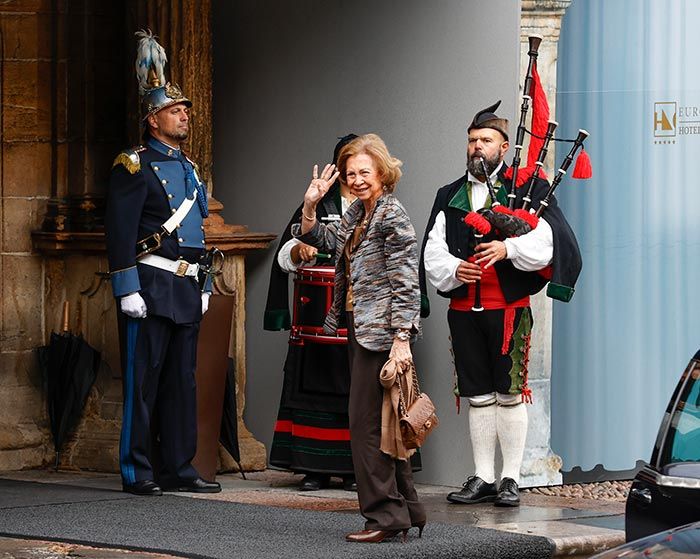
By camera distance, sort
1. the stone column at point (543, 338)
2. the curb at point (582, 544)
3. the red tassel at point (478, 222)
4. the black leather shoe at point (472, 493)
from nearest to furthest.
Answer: the curb at point (582, 544), the red tassel at point (478, 222), the black leather shoe at point (472, 493), the stone column at point (543, 338)

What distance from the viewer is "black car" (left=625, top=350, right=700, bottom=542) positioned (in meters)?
6.31

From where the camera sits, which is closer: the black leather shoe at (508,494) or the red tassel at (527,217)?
the red tassel at (527,217)

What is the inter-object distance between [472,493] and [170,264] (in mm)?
1859

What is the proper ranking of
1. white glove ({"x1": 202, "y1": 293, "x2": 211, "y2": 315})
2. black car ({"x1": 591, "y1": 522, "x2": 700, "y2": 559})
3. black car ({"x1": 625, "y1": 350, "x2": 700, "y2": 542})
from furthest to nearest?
white glove ({"x1": 202, "y1": 293, "x2": 211, "y2": 315}), black car ({"x1": 625, "y1": 350, "x2": 700, "y2": 542}), black car ({"x1": 591, "y1": 522, "x2": 700, "y2": 559})

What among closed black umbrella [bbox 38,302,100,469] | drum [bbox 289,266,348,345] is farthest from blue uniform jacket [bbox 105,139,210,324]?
closed black umbrella [bbox 38,302,100,469]

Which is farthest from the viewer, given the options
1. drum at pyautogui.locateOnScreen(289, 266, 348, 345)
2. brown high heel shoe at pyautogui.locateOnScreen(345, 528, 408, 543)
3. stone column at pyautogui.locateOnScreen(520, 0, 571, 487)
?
stone column at pyautogui.locateOnScreen(520, 0, 571, 487)

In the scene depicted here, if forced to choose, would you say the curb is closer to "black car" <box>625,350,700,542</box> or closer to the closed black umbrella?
"black car" <box>625,350,700,542</box>

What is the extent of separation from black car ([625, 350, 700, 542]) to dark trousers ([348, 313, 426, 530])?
54.2 inches

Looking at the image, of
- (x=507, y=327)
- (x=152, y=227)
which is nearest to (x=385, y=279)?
(x=507, y=327)

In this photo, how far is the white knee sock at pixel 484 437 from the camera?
9.42 m

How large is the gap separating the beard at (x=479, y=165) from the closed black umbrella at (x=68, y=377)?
2.60 meters

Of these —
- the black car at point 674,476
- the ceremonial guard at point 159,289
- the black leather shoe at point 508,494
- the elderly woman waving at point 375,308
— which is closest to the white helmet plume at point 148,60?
the ceremonial guard at point 159,289

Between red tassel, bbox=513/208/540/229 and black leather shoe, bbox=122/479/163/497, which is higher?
red tassel, bbox=513/208/540/229

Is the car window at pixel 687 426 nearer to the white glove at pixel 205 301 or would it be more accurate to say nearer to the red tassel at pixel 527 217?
the red tassel at pixel 527 217
